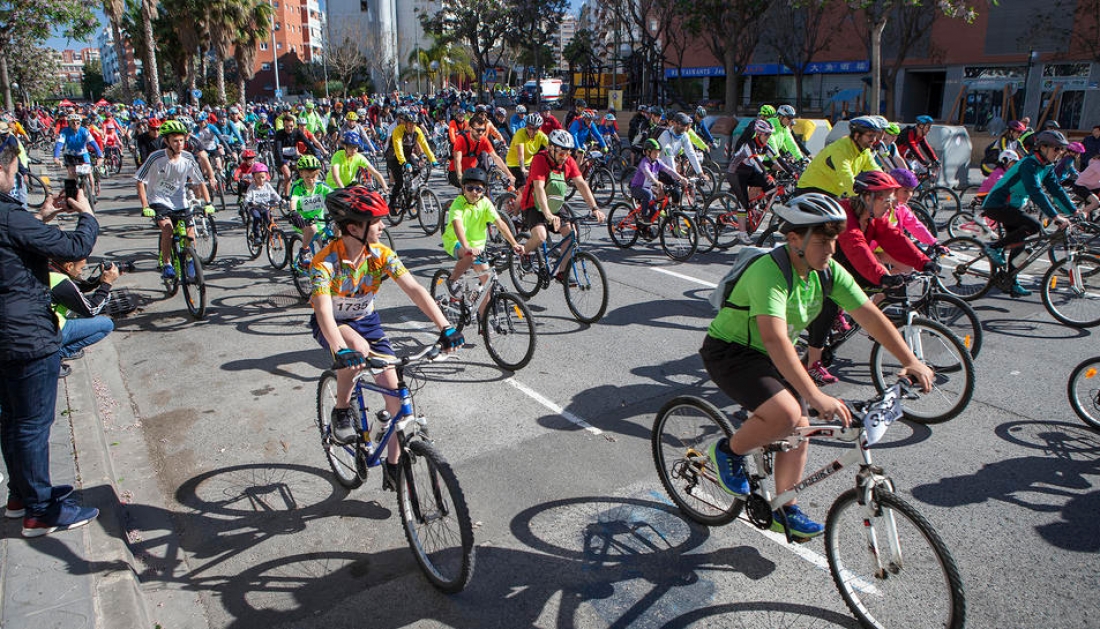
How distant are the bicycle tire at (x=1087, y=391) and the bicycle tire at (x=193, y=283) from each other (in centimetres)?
821

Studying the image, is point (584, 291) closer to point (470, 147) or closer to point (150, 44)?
point (470, 147)

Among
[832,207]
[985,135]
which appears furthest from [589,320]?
[985,135]

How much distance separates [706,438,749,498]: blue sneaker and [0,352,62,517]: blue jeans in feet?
11.6

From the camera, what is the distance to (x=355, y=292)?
440 cm

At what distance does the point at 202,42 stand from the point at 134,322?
4215 cm

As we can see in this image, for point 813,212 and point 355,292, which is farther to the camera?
point 355,292

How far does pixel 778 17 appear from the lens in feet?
114

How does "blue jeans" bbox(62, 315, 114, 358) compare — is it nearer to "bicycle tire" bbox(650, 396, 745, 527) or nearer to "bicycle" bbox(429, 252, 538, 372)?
"bicycle" bbox(429, 252, 538, 372)

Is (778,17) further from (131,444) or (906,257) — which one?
(131,444)

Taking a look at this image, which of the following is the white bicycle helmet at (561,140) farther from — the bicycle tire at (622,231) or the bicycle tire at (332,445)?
the bicycle tire at (332,445)

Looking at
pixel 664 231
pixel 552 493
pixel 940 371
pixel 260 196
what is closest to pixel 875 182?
pixel 940 371

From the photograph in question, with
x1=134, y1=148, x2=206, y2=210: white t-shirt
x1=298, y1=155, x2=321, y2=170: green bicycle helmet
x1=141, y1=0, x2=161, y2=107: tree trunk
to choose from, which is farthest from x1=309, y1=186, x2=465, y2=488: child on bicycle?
x1=141, y1=0, x2=161, y2=107: tree trunk

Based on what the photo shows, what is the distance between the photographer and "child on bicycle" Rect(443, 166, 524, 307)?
7078 mm

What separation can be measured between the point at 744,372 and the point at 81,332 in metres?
5.15
